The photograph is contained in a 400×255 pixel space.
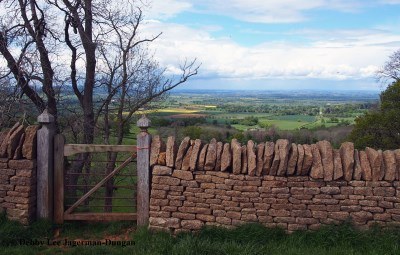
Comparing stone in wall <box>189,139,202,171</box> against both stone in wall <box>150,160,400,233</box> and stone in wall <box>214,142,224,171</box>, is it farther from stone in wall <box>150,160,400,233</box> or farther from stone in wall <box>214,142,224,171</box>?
stone in wall <box>214,142,224,171</box>

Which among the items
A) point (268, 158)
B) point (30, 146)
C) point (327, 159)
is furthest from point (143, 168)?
point (327, 159)

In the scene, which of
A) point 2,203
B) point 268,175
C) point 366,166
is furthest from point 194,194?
point 2,203

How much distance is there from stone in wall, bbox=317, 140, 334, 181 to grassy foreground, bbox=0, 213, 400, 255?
2.55 feet

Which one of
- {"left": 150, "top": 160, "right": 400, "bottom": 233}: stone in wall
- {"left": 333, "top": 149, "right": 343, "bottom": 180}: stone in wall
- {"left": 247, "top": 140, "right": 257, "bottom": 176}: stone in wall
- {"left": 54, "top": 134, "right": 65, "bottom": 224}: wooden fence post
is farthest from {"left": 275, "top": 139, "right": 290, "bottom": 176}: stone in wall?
{"left": 54, "top": 134, "right": 65, "bottom": 224}: wooden fence post

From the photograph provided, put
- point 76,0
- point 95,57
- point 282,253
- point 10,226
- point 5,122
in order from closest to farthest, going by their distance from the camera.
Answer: point 282,253 → point 10,226 → point 5,122 → point 76,0 → point 95,57

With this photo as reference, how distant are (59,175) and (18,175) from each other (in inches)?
25.3

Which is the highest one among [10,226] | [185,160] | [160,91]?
[160,91]

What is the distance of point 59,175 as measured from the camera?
6.85m

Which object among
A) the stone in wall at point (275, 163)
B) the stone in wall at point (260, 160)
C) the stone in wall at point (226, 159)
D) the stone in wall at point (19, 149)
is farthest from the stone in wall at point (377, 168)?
the stone in wall at point (19, 149)

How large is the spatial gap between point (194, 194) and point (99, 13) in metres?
7.14

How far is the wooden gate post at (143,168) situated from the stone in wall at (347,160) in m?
3.08

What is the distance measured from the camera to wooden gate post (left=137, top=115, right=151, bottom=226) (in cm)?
656

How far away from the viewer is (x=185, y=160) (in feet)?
20.7

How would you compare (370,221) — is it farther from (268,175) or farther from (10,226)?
(10,226)
